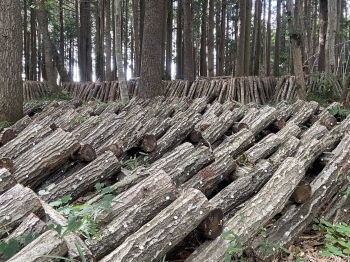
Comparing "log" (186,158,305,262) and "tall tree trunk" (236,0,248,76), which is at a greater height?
"tall tree trunk" (236,0,248,76)

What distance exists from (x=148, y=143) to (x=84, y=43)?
61.2 ft

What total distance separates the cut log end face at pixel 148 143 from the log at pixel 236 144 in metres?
0.67

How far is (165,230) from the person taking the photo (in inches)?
85.7

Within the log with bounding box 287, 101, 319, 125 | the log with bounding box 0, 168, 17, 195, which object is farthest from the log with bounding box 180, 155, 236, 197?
the log with bounding box 287, 101, 319, 125

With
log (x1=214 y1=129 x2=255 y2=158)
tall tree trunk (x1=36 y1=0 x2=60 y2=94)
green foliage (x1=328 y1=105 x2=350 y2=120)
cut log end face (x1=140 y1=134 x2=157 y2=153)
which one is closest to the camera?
log (x1=214 y1=129 x2=255 y2=158)

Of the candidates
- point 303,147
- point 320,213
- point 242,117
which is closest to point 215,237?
point 320,213

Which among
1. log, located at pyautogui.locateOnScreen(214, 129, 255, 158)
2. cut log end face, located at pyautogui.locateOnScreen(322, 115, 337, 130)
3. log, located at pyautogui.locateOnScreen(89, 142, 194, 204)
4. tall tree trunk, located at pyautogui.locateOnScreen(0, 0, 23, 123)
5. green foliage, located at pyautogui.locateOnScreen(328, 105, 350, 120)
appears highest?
tall tree trunk, located at pyautogui.locateOnScreen(0, 0, 23, 123)

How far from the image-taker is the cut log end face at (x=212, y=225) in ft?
7.59

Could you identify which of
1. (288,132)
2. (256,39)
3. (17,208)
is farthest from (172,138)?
(256,39)

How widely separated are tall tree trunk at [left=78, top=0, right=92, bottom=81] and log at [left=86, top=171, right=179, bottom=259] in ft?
63.6

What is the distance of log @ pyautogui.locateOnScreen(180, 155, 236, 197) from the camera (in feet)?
9.74

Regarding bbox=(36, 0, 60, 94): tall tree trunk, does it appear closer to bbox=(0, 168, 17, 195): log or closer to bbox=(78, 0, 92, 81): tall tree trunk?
bbox=(78, 0, 92, 81): tall tree trunk

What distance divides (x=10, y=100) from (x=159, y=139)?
333 centimetres

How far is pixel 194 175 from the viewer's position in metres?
3.10
